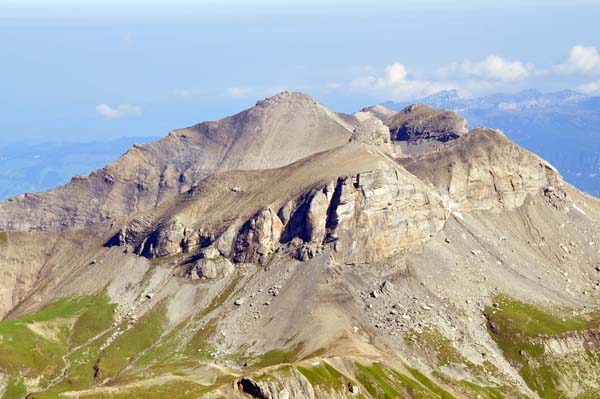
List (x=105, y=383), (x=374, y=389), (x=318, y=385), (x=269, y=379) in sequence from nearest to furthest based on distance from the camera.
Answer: (x=269, y=379) → (x=318, y=385) → (x=374, y=389) → (x=105, y=383)

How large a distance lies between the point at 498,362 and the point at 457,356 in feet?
46.2

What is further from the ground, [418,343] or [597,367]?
[418,343]

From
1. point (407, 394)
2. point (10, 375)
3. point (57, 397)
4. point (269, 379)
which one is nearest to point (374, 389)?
point (407, 394)

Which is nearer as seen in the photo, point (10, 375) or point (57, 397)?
point (57, 397)

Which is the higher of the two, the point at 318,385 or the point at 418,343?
the point at 318,385

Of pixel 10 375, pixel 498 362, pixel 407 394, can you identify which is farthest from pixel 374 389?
pixel 10 375

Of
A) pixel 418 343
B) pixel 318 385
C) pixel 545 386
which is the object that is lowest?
pixel 545 386

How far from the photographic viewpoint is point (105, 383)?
188 metres

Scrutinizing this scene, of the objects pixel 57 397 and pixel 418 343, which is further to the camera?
pixel 418 343

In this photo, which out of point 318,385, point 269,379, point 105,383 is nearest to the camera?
point 269,379

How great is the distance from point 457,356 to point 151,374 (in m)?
95.2

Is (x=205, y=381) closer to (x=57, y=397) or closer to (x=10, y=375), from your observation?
(x=57, y=397)

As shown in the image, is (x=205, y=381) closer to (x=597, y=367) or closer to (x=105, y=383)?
(x=105, y=383)

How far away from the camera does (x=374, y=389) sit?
160875 mm
